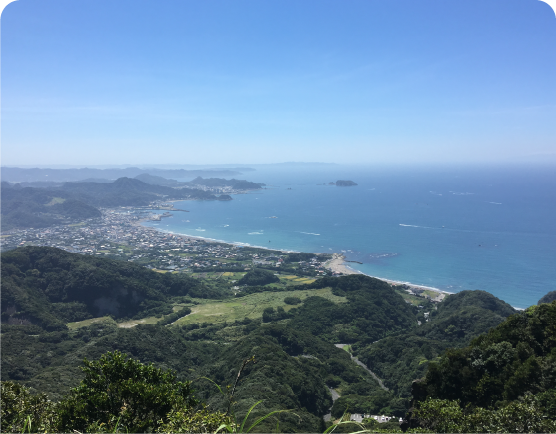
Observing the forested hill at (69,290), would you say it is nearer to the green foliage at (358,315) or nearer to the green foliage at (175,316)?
the green foliage at (175,316)

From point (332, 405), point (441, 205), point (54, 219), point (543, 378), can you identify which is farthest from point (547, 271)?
point (54, 219)

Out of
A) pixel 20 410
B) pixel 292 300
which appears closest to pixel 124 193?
pixel 292 300

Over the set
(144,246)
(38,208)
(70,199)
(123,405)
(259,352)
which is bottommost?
(144,246)

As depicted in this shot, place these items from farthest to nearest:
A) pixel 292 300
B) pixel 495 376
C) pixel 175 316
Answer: pixel 292 300
pixel 175 316
pixel 495 376

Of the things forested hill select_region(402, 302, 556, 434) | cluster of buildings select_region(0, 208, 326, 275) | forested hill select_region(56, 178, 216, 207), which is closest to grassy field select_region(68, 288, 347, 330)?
cluster of buildings select_region(0, 208, 326, 275)

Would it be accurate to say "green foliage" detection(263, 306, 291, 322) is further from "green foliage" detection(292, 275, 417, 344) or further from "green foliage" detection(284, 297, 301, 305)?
"green foliage" detection(284, 297, 301, 305)

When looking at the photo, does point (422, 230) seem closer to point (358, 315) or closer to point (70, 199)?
point (358, 315)
